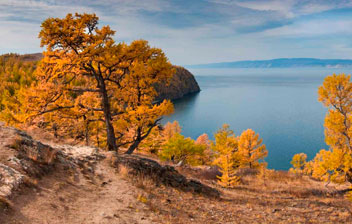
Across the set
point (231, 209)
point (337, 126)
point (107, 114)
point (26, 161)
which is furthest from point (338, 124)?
point (26, 161)

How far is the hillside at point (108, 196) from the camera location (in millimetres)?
7551

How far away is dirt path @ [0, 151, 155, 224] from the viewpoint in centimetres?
696

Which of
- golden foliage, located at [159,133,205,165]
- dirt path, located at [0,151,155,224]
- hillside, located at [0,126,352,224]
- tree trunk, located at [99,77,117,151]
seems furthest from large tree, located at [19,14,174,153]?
golden foliage, located at [159,133,205,165]

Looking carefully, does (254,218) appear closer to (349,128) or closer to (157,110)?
(157,110)

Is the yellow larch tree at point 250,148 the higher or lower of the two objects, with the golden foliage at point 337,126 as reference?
lower

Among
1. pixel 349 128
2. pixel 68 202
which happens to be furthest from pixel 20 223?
pixel 349 128

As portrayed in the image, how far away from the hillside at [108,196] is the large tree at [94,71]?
2.54m

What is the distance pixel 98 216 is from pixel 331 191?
921 inches

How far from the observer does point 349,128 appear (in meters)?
20.0

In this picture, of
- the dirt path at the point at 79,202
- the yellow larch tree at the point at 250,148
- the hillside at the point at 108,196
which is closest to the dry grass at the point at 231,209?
the hillside at the point at 108,196

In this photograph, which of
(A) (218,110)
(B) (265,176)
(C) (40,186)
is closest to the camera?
(C) (40,186)

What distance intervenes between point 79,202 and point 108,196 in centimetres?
135

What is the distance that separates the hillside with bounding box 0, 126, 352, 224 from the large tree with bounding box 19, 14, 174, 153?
2539 mm

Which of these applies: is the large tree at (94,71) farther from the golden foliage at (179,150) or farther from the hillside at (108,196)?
the golden foliage at (179,150)
